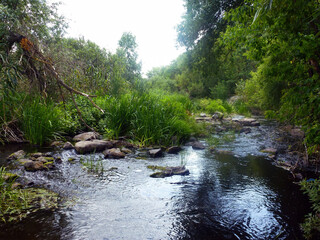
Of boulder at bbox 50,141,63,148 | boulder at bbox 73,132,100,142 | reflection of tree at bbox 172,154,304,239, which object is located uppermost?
boulder at bbox 73,132,100,142

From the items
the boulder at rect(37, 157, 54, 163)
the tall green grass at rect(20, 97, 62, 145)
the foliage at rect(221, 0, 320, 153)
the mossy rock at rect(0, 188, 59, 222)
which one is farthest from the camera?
the tall green grass at rect(20, 97, 62, 145)

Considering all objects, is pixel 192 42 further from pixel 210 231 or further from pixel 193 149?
pixel 210 231

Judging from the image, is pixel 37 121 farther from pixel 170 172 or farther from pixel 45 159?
pixel 170 172

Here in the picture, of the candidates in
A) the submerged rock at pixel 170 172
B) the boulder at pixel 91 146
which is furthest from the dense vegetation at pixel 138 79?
the submerged rock at pixel 170 172

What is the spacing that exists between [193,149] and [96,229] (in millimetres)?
4292

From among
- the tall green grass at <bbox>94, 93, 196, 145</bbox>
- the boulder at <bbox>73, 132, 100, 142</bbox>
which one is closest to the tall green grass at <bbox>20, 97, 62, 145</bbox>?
the boulder at <bbox>73, 132, 100, 142</bbox>

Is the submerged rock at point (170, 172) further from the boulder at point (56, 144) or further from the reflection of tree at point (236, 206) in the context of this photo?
the boulder at point (56, 144)

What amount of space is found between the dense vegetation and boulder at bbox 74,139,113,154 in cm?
77

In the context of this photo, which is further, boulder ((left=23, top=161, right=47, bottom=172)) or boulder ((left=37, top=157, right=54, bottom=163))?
boulder ((left=37, top=157, right=54, bottom=163))

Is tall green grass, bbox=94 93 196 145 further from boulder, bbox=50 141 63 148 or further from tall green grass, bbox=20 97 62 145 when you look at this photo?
tall green grass, bbox=20 97 62 145

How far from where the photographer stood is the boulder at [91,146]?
528cm

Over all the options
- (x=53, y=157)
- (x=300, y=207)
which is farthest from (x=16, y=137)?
(x=300, y=207)

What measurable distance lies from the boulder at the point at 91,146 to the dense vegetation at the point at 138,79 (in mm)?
768

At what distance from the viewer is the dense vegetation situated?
291 cm
